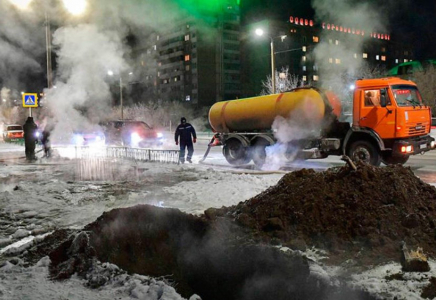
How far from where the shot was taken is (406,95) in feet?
40.0

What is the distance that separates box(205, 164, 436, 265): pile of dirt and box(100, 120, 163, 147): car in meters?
21.5

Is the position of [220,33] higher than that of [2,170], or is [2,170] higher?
[220,33]

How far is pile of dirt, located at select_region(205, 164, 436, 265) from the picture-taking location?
4637 mm

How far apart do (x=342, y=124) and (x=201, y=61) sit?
88225 mm

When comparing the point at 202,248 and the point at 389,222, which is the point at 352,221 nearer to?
the point at 389,222

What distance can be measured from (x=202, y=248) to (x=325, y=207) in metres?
1.68

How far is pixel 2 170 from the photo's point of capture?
594 inches

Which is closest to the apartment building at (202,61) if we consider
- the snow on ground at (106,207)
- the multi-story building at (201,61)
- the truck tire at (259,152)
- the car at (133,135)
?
the multi-story building at (201,61)

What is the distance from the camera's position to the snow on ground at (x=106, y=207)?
13.3 feet

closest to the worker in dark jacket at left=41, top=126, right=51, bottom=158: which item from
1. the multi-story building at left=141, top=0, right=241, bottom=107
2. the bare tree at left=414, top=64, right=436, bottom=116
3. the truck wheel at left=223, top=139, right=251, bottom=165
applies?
the truck wheel at left=223, top=139, right=251, bottom=165

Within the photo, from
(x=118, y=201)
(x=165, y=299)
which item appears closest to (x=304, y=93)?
(x=118, y=201)

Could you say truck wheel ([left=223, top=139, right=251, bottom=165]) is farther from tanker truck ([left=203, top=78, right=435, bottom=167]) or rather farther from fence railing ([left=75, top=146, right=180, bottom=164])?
fence railing ([left=75, top=146, right=180, bottom=164])

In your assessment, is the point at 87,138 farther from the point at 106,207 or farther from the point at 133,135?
the point at 106,207

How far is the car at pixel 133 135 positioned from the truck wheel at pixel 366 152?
54.8 feet
